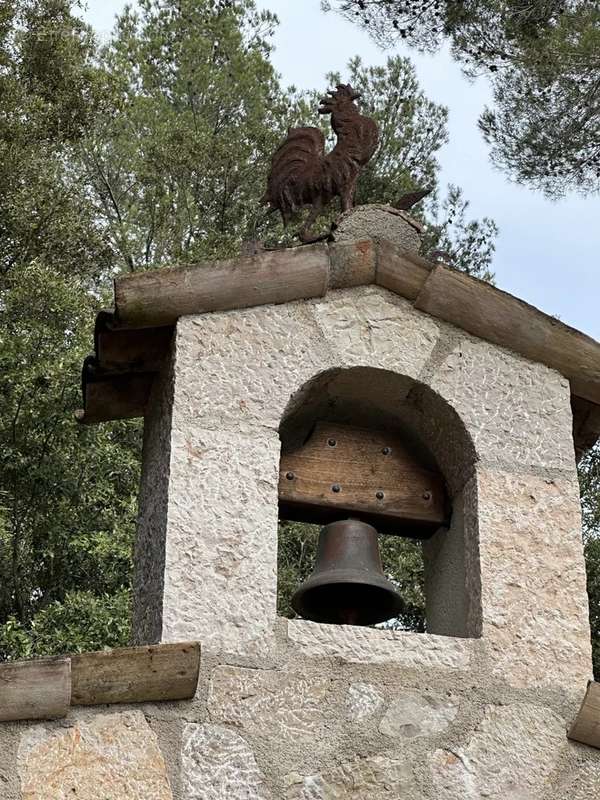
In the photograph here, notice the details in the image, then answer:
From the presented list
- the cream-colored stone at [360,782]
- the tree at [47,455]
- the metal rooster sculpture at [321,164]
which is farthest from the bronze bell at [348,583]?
the tree at [47,455]

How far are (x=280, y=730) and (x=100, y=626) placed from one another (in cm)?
479

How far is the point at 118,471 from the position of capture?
8.55 m

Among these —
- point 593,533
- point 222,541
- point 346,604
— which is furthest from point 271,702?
point 593,533

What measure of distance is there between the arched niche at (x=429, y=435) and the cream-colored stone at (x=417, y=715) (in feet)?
0.89

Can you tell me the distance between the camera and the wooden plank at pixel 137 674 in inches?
111

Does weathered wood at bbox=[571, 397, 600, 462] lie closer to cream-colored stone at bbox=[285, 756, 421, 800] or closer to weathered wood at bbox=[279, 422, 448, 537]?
weathered wood at bbox=[279, 422, 448, 537]

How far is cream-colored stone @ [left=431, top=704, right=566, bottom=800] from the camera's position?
2961 mm

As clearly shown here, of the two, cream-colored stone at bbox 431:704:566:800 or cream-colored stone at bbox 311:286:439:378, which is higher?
cream-colored stone at bbox 311:286:439:378

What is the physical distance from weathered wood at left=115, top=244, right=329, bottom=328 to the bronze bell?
644 millimetres

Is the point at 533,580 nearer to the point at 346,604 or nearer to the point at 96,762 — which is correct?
the point at 346,604

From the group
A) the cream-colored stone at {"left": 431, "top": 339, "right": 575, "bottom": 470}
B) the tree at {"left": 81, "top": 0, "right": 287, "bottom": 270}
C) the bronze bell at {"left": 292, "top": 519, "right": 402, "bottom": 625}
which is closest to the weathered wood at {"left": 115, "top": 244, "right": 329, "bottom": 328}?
the cream-colored stone at {"left": 431, "top": 339, "right": 575, "bottom": 470}

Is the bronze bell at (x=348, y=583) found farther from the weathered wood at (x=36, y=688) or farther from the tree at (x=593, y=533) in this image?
the tree at (x=593, y=533)

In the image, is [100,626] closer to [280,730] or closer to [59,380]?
[59,380]

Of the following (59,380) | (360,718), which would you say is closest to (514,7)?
(59,380)
